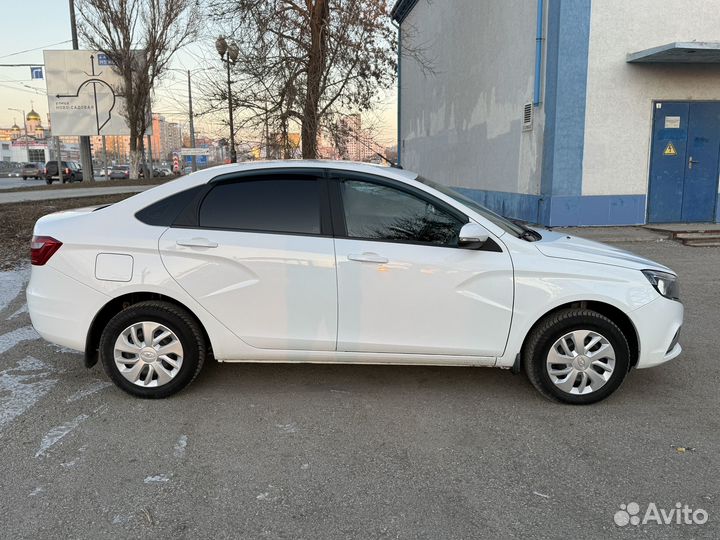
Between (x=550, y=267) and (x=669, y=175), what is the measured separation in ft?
32.2

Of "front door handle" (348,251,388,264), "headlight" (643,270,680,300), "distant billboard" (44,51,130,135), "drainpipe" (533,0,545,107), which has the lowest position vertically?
"headlight" (643,270,680,300)

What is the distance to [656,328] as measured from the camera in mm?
3953

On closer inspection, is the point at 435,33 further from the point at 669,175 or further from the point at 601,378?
the point at 601,378

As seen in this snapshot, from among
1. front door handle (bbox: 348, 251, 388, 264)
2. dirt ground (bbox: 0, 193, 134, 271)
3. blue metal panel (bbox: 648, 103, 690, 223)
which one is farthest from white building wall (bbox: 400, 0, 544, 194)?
dirt ground (bbox: 0, 193, 134, 271)

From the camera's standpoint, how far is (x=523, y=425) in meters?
3.75

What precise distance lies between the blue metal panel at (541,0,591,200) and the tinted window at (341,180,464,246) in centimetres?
846

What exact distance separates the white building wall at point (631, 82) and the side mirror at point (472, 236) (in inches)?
348

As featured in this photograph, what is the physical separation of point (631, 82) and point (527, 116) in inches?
83.4

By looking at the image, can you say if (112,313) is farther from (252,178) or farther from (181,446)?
(252,178)

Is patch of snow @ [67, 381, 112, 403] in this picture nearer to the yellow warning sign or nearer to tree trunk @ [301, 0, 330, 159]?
tree trunk @ [301, 0, 330, 159]

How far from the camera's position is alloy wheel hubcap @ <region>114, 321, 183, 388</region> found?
4.01 meters

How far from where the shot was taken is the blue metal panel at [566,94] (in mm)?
11227

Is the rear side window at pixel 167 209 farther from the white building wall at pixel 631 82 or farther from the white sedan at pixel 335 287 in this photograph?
the white building wall at pixel 631 82

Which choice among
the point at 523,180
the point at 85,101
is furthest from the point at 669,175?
the point at 85,101
